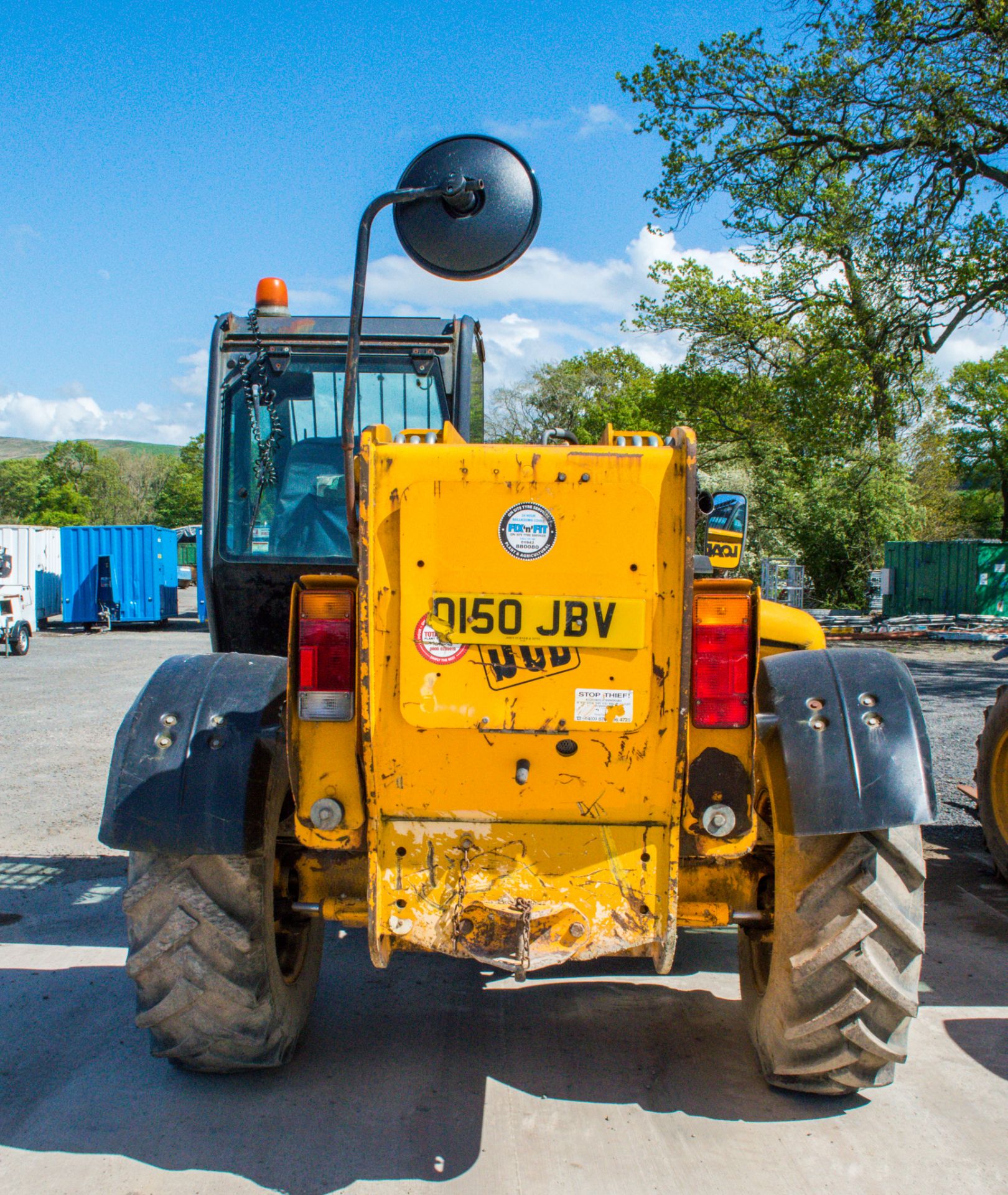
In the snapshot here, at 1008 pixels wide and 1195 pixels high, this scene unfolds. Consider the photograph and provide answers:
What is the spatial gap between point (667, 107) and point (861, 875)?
743 inches

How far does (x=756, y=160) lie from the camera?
59.3ft

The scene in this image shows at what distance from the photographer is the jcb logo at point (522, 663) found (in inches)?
108

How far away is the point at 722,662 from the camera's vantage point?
2.84 m

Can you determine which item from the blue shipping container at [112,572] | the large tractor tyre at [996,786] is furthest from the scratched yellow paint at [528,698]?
the blue shipping container at [112,572]

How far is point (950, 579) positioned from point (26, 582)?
2361cm

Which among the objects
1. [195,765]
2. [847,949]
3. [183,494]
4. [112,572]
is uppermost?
[183,494]

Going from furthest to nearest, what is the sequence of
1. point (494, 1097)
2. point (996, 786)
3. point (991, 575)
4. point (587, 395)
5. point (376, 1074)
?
point (587, 395), point (991, 575), point (996, 786), point (376, 1074), point (494, 1097)

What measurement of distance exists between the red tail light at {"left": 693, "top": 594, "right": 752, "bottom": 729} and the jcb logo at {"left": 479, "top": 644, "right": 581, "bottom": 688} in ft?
1.24

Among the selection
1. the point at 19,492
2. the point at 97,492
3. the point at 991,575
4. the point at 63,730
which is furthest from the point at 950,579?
the point at 19,492

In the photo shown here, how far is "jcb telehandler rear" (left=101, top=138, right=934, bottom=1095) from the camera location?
8.96 ft

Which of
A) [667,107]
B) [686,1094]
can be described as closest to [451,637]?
[686,1094]

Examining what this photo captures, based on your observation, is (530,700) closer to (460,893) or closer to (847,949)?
(460,893)

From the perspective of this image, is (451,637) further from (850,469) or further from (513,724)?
(850,469)

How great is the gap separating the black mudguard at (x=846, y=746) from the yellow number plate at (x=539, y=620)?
2.08 ft
